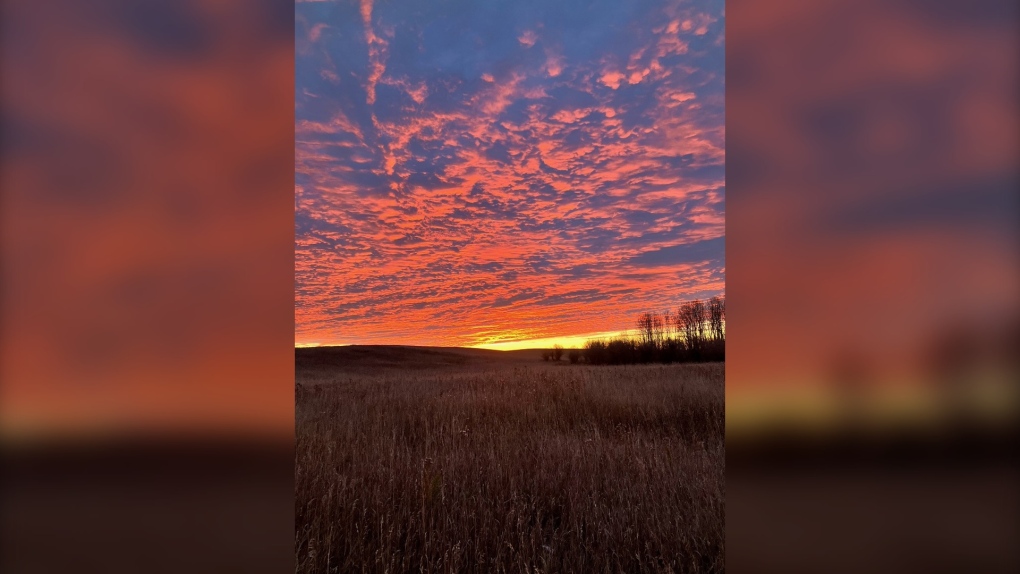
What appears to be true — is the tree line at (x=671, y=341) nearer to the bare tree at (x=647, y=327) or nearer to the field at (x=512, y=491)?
the bare tree at (x=647, y=327)

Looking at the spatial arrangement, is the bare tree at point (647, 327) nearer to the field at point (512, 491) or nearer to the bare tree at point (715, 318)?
the bare tree at point (715, 318)

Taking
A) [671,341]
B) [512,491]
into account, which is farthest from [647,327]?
[512,491]

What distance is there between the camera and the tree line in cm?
2786

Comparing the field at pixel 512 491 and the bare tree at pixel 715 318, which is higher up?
the bare tree at pixel 715 318

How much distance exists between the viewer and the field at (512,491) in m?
A: 2.73

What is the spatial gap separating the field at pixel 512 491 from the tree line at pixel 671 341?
Result: 2224 cm

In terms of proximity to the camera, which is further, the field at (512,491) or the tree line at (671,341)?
the tree line at (671,341)

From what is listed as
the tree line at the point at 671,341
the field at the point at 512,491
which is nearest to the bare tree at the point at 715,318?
the tree line at the point at 671,341

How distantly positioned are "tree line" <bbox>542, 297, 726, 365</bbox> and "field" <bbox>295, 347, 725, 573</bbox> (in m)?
22.2

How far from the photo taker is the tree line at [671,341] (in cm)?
2786
